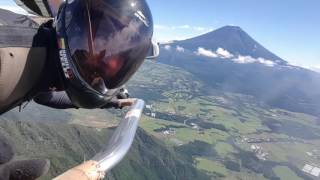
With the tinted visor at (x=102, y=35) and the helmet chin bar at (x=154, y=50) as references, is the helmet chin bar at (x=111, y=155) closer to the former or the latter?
the tinted visor at (x=102, y=35)

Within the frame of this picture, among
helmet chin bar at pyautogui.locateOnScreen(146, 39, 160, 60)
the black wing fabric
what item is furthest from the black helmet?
the black wing fabric

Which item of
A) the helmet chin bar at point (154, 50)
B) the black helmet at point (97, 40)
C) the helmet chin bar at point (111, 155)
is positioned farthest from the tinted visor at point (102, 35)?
the helmet chin bar at point (154, 50)

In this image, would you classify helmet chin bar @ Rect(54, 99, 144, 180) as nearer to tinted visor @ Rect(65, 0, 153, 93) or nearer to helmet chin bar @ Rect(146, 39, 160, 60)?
tinted visor @ Rect(65, 0, 153, 93)

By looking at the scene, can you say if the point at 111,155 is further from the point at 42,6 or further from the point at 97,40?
the point at 42,6

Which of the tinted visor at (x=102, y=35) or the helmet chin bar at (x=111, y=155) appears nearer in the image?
the helmet chin bar at (x=111, y=155)

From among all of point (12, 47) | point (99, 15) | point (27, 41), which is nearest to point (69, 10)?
point (99, 15)

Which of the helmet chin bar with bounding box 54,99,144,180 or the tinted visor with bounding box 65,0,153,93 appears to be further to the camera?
the tinted visor with bounding box 65,0,153,93

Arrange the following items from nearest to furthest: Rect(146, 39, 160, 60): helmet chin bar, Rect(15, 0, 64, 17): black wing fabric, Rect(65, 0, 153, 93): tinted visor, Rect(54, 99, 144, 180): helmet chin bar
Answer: Rect(54, 99, 144, 180): helmet chin bar → Rect(65, 0, 153, 93): tinted visor → Rect(146, 39, 160, 60): helmet chin bar → Rect(15, 0, 64, 17): black wing fabric

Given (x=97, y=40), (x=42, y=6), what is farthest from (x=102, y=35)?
(x=42, y=6)
